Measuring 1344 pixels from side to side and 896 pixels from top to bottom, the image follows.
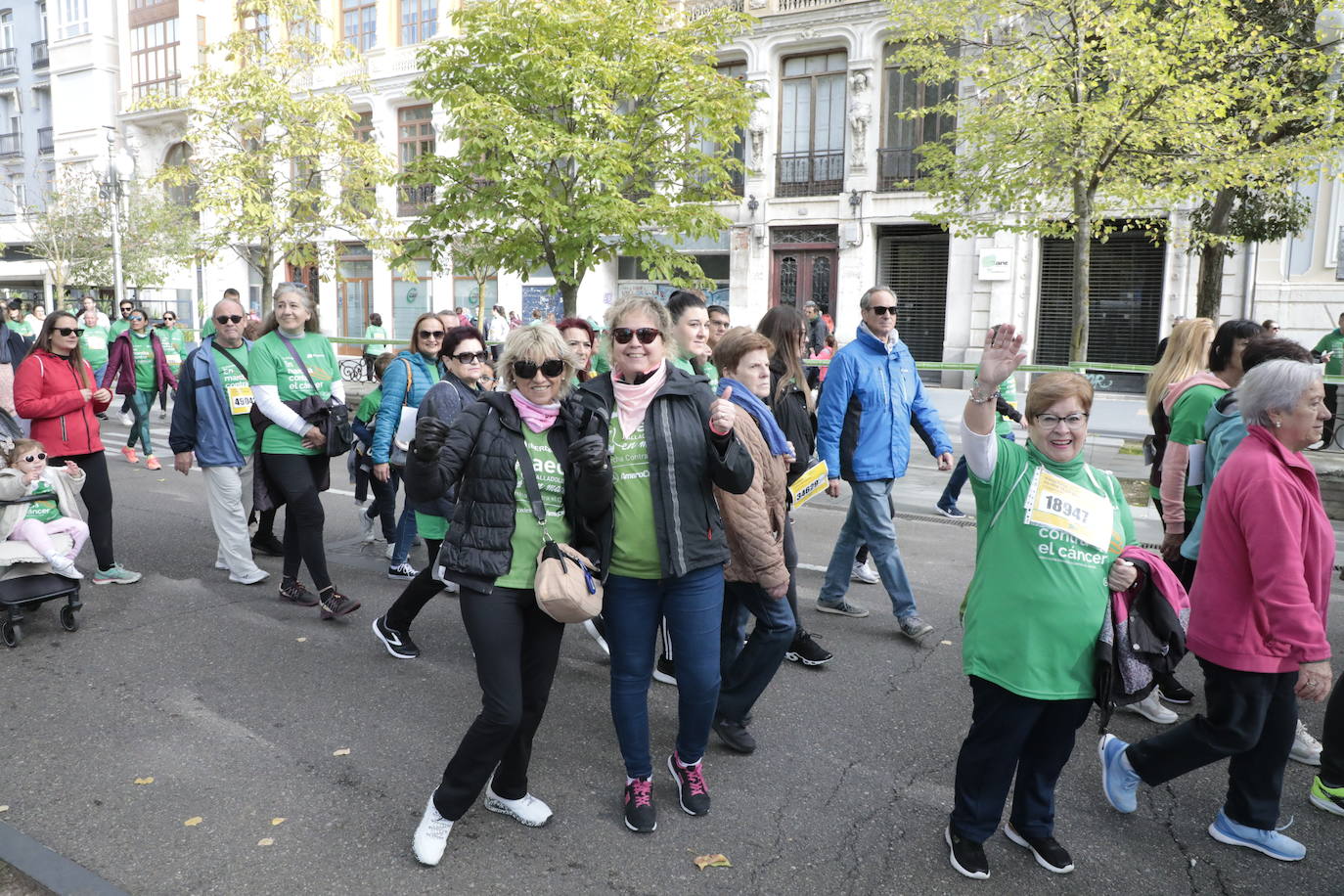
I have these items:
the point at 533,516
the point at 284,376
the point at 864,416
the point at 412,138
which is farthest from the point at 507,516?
the point at 412,138

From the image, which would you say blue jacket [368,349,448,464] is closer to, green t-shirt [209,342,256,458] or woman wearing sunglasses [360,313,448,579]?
woman wearing sunglasses [360,313,448,579]

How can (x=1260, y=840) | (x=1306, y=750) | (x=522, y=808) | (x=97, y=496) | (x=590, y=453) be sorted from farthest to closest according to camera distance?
1. (x=97, y=496)
2. (x=1306, y=750)
3. (x=522, y=808)
4. (x=1260, y=840)
5. (x=590, y=453)

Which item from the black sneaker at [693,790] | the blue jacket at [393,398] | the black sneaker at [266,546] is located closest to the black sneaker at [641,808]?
the black sneaker at [693,790]

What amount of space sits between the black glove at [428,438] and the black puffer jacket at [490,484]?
0.03 metres

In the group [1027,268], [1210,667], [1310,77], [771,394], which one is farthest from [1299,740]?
[1027,268]

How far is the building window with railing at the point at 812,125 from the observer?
23375 millimetres

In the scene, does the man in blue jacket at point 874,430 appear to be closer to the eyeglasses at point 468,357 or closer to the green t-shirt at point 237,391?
the eyeglasses at point 468,357

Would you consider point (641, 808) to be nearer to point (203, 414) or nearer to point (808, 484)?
point (808, 484)

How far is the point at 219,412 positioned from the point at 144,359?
22.1ft

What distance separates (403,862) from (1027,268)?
2051 cm

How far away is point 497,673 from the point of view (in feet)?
10.3

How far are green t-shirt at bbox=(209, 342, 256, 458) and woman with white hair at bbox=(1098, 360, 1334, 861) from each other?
17.5ft

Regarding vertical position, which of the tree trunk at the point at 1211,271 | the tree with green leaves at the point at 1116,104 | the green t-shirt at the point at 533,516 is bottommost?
the green t-shirt at the point at 533,516

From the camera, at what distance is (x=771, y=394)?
5.22m
